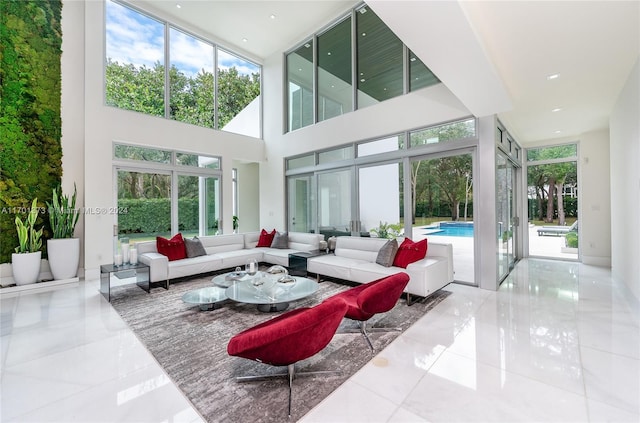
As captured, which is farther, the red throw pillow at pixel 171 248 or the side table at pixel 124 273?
the red throw pillow at pixel 171 248

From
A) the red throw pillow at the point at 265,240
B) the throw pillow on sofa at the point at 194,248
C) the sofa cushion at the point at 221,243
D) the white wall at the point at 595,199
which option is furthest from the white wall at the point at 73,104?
the white wall at the point at 595,199

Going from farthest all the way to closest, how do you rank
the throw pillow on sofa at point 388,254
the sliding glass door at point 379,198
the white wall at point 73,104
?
the sliding glass door at point 379,198, the white wall at point 73,104, the throw pillow on sofa at point 388,254

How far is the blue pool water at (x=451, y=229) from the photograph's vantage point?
4914 millimetres

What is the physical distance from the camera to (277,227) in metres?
8.21

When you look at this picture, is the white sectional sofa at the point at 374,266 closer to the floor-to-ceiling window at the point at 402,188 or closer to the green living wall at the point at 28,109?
the floor-to-ceiling window at the point at 402,188

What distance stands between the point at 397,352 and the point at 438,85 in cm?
445

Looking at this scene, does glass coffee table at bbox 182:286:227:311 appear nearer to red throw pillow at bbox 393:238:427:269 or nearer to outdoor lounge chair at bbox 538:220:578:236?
red throw pillow at bbox 393:238:427:269

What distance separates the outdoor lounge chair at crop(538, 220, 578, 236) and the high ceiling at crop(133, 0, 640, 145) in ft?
7.22

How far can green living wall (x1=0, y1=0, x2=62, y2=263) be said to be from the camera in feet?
16.3

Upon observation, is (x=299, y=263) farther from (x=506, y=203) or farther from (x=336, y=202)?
(x=506, y=203)

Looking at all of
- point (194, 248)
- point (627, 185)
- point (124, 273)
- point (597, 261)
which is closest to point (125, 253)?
point (124, 273)

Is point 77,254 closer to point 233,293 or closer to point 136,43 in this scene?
point 233,293

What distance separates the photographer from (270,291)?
3572 millimetres

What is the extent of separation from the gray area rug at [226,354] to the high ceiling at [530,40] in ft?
9.73
